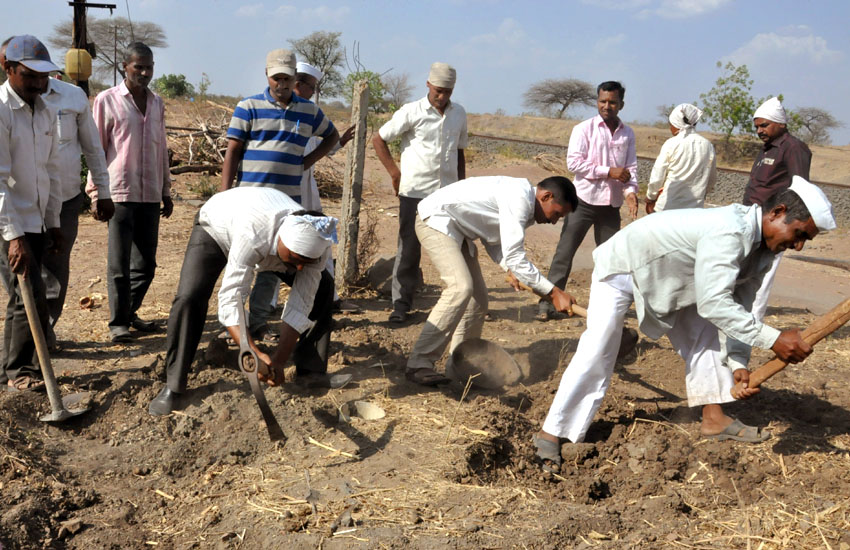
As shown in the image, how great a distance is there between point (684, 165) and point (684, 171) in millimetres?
49

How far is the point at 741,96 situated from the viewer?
22109mm

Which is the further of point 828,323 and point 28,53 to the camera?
point 28,53

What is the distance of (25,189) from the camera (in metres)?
4.41

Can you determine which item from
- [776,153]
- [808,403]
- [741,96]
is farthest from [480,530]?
[741,96]

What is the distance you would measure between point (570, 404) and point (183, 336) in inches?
85.9

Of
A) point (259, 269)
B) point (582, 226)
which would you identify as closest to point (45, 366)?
point (259, 269)

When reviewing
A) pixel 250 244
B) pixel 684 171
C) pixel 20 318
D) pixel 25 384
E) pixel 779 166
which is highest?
pixel 779 166

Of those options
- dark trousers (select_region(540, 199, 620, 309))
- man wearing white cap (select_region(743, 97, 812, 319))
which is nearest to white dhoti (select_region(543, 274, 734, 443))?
man wearing white cap (select_region(743, 97, 812, 319))

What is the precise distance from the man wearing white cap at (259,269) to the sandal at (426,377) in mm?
552

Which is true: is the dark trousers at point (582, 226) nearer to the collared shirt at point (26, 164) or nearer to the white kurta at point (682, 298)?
the white kurta at point (682, 298)

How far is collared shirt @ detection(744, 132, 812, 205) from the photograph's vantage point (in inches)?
233

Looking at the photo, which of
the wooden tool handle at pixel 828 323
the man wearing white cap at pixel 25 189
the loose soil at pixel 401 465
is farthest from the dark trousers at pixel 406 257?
the wooden tool handle at pixel 828 323

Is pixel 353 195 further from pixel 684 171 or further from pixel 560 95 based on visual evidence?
pixel 560 95

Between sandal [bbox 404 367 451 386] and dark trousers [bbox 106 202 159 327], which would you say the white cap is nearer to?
sandal [bbox 404 367 451 386]
